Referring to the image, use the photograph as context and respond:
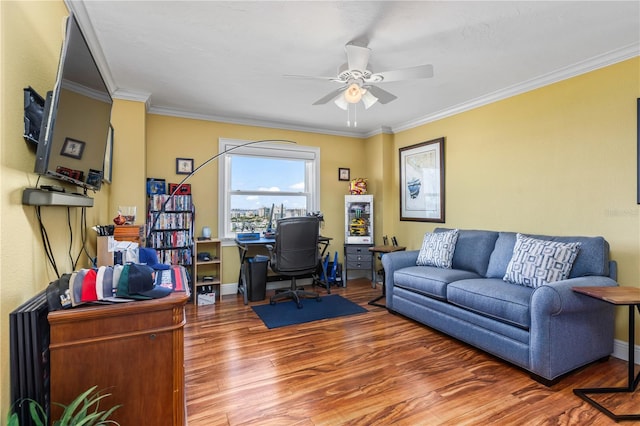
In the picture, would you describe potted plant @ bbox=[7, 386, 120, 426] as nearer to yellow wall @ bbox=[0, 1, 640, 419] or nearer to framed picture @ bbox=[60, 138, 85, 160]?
yellow wall @ bbox=[0, 1, 640, 419]

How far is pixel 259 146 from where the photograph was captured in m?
4.51

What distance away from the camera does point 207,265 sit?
13.5 ft

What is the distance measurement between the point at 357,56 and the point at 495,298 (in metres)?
2.09

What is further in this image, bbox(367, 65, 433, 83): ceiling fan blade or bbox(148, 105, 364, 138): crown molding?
bbox(148, 105, 364, 138): crown molding

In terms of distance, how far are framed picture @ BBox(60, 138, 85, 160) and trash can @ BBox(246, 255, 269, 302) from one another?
265 cm

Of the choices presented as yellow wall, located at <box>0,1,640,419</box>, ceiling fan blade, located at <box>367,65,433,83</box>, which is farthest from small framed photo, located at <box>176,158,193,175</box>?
ceiling fan blade, located at <box>367,65,433,83</box>

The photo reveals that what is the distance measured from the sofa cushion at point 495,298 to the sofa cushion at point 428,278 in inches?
4.3

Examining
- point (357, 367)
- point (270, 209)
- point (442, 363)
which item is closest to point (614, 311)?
point (442, 363)

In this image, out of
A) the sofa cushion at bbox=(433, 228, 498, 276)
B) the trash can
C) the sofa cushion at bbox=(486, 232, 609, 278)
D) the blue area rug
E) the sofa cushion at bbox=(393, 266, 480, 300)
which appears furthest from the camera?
the trash can

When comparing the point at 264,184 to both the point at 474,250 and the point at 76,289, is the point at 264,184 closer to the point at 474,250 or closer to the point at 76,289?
the point at 474,250

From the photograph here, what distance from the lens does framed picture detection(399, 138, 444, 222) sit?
4.18 metres

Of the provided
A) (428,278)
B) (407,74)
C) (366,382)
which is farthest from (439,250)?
(407,74)

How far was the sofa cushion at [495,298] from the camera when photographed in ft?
7.24

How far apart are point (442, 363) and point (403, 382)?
17.9 inches
